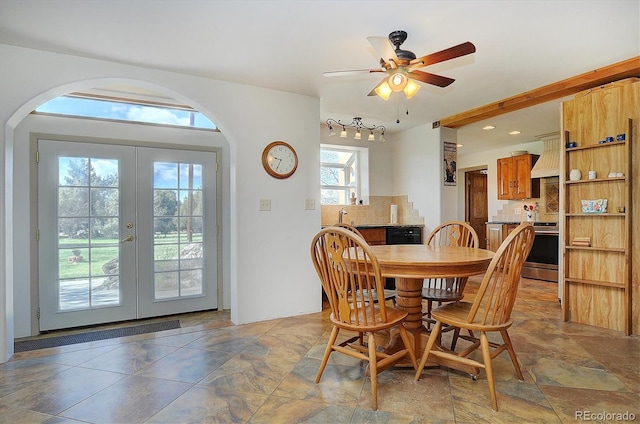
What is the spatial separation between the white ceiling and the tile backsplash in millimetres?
2093

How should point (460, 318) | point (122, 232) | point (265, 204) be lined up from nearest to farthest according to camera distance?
point (460, 318), point (265, 204), point (122, 232)

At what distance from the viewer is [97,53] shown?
2.55 metres

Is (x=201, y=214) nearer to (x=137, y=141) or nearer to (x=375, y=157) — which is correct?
(x=137, y=141)

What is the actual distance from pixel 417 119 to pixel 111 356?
419 cm

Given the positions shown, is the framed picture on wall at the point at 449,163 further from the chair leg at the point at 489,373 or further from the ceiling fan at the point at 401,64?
the chair leg at the point at 489,373

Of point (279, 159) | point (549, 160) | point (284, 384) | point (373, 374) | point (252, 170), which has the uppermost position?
point (549, 160)

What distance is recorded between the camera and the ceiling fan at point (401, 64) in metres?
1.98

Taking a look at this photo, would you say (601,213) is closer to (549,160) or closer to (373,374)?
(373,374)

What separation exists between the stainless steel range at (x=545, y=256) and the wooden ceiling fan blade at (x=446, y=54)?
4.02 metres

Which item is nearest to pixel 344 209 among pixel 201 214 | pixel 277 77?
pixel 201 214

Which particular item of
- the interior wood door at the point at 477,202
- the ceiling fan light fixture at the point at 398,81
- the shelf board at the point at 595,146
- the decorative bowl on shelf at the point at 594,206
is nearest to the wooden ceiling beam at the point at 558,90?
the shelf board at the point at 595,146

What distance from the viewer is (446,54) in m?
1.98

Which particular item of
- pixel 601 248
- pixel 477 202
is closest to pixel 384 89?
pixel 601 248

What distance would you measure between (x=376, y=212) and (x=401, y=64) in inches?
130
